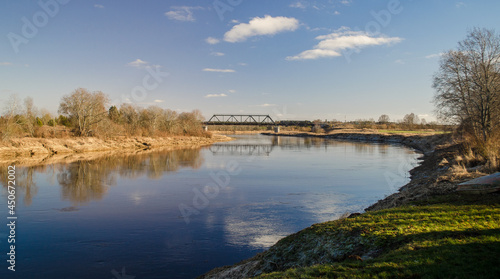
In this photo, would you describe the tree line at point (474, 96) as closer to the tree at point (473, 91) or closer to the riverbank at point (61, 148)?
the tree at point (473, 91)

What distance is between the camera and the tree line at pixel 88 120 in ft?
148

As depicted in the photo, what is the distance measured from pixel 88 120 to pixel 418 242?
5799 cm

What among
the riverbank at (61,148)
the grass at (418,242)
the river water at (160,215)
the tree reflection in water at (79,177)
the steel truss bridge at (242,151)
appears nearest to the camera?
the grass at (418,242)

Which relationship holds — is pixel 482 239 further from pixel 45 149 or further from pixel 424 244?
pixel 45 149

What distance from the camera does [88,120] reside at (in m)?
54.5

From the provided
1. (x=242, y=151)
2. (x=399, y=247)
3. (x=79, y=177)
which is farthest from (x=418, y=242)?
(x=242, y=151)

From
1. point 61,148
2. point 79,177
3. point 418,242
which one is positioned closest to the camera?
point 418,242

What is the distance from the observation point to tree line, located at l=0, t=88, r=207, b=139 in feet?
148

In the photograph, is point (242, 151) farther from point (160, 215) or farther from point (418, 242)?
point (418, 242)

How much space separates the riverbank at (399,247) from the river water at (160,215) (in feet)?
7.67

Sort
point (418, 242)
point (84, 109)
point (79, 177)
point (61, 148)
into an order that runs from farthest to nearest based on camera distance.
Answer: point (84, 109) → point (61, 148) → point (79, 177) → point (418, 242)

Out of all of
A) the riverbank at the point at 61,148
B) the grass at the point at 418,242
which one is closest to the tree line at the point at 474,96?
the grass at the point at 418,242

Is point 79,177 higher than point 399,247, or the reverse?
point 399,247

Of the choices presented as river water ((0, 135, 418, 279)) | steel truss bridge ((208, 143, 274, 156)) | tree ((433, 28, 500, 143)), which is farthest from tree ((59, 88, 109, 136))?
tree ((433, 28, 500, 143))
